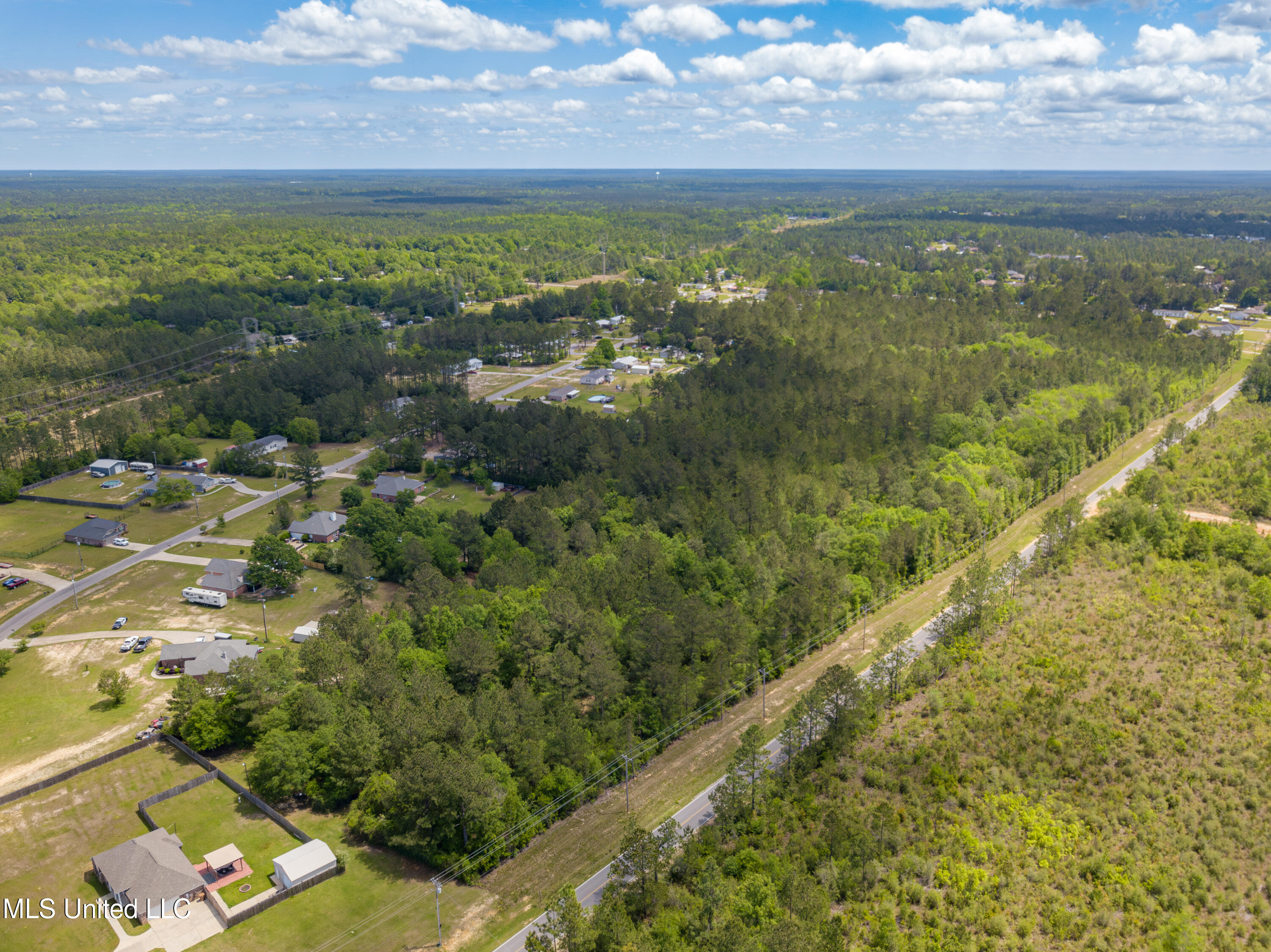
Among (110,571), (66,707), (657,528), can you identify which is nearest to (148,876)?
(66,707)

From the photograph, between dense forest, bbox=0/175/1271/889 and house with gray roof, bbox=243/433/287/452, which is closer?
dense forest, bbox=0/175/1271/889

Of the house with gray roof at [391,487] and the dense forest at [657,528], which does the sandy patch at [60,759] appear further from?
the house with gray roof at [391,487]

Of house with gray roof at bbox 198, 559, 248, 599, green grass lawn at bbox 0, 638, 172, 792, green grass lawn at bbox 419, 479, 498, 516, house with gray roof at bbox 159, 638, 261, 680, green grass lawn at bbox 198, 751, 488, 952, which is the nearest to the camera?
green grass lawn at bbox 198, 751, 488, 952

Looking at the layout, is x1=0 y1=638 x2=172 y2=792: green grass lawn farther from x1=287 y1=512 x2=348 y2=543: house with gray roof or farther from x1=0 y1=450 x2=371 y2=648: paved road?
x1=287 y1=512 x2=348 y2=543: house with gray roof

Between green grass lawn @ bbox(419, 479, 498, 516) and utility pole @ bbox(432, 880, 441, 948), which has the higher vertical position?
green grass lawn @ bbox(419, 479, 498, 516)

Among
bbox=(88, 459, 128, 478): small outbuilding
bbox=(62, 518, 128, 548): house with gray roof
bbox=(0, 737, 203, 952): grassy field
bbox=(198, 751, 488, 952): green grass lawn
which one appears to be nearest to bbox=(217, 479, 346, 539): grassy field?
bbox=(62, 518, 128, 548): house with gray roof

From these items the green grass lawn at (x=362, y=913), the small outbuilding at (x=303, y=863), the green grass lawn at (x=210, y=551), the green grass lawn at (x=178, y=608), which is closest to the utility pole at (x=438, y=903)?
the green grass lawn at (x=362, y=913)
